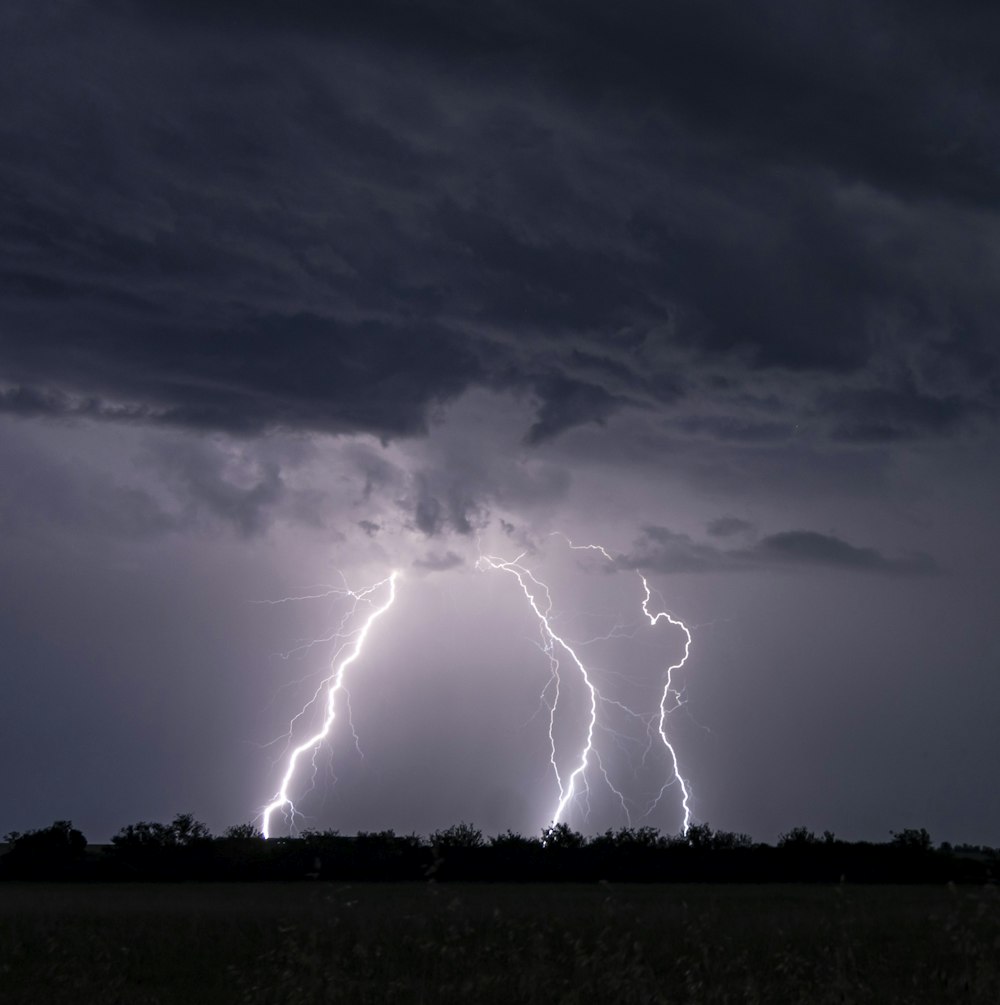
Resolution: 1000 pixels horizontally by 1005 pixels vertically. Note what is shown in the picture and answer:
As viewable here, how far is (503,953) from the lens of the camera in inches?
469

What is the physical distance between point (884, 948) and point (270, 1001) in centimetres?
737

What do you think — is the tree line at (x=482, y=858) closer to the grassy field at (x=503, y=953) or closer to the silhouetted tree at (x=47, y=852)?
the silhouetted tree at (x=47, y=852)

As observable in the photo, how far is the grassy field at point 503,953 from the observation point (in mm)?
9961

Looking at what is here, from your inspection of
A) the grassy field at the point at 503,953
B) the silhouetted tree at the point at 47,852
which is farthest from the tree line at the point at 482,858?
the grassy field at the point at 503,953

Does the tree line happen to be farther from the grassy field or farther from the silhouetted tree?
the grassy field

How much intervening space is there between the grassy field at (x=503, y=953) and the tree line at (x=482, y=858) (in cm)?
1386

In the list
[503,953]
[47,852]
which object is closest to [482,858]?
[47,852]

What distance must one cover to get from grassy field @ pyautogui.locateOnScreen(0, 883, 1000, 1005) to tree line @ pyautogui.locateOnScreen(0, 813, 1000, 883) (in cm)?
1386

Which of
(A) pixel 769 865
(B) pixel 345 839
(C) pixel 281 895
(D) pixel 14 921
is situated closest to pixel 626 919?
(D) pixel 14 921

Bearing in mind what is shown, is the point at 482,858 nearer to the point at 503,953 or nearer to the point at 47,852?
the point at 47,852

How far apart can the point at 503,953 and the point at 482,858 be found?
920 inches

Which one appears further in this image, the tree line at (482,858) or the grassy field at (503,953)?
the tree line at (482,858)

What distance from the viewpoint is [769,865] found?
33.9m

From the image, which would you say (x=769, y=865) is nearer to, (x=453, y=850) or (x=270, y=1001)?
(x=453, y=850)
